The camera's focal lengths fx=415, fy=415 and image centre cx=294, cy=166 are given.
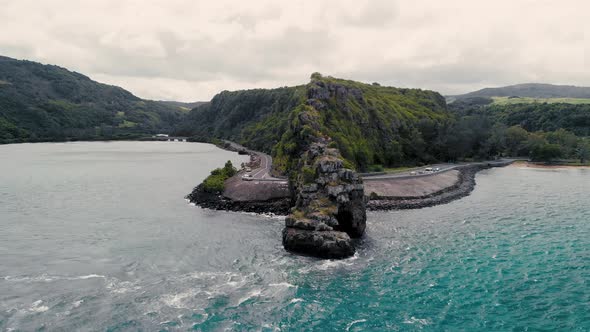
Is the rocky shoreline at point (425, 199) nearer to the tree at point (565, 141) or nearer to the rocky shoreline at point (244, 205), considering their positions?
the rocky shoreline at point (244, 205)

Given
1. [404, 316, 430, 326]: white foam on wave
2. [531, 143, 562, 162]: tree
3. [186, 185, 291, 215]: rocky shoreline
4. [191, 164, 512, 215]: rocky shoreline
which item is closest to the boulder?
[404, 316, 430, 326]: white foam on wave

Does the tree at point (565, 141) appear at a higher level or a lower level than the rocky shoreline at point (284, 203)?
higher

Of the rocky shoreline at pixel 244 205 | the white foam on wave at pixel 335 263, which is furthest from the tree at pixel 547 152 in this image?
the white foam on wave at pixel 335 263

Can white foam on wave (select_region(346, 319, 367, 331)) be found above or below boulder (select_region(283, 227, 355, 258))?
below

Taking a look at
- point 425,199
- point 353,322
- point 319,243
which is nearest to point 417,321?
point 353,322

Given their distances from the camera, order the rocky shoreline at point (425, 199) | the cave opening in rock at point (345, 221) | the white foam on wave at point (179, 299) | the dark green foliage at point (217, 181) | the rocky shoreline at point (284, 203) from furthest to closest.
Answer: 1. the dark green foliage at point (217, 181)
2. the rocky shoreline at point (425, 199)
3. the rocky shoreline at point (284, 203)
4. the cave opening in rock at point (345, 221)
5. the white foam on wave at point (179, 299)

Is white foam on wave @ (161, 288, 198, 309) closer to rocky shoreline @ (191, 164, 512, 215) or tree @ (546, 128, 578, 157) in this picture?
rocky shoreline @ (191, 164, 512, 215)

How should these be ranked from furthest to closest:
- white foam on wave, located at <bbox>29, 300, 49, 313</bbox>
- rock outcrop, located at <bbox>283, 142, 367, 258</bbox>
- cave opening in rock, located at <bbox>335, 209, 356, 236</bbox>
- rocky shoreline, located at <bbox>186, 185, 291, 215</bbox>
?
rocky shoreline, located at <bbox>186, 185, 291, 215</bbox>, cave opening in rock, located at <bbox>335, 209, 356, 236</bbox>, rock outcrop, located at <bbox>283, 142, 367, 258</bbox>, white foam on wave, located at <bbox>29, 300, 49, 313</bbox>
